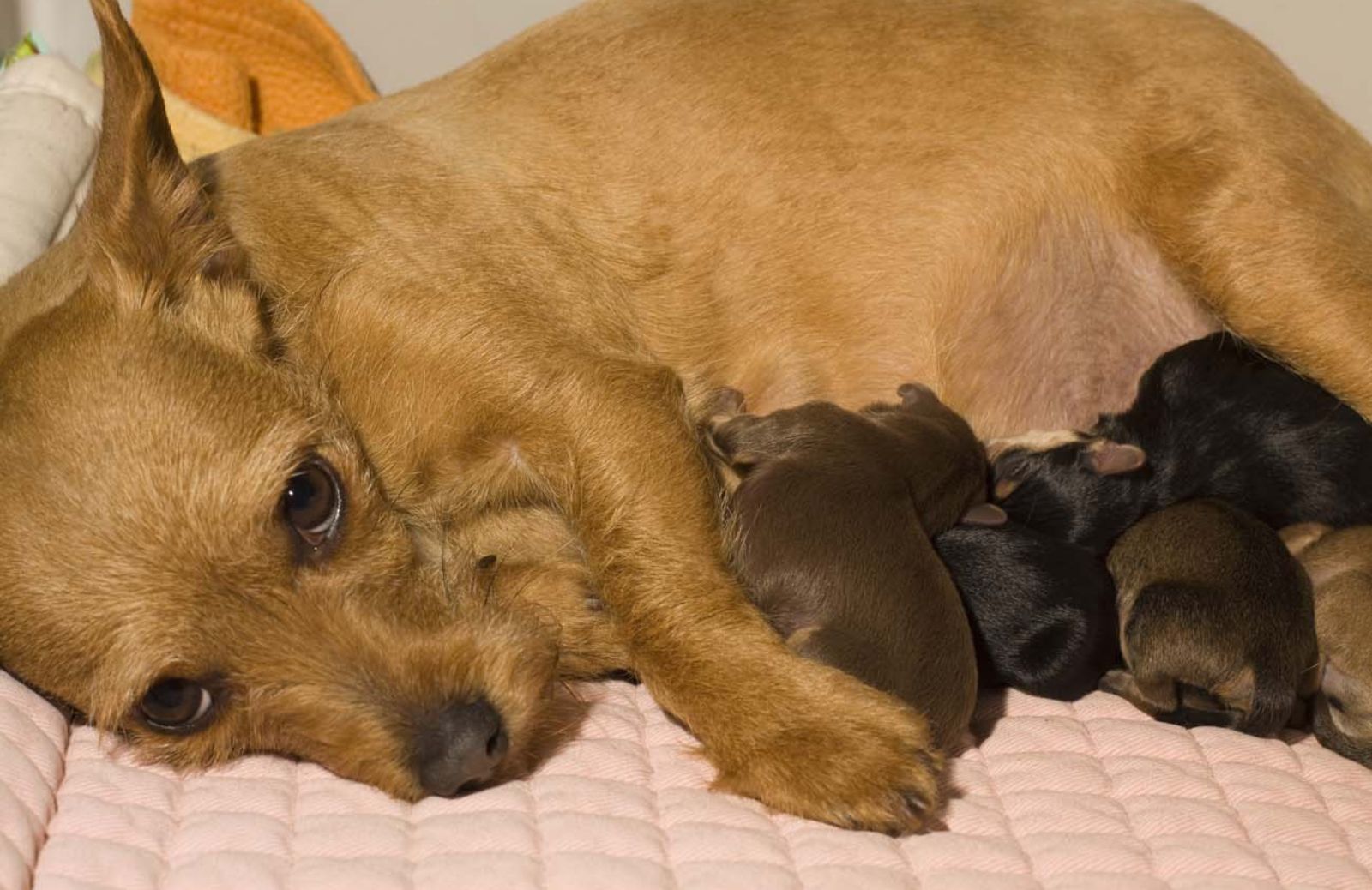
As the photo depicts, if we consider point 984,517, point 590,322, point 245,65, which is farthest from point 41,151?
point 984,517

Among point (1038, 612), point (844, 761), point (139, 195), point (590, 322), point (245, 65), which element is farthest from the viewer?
point (245, 65)

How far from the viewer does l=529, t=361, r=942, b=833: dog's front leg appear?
2.36 m

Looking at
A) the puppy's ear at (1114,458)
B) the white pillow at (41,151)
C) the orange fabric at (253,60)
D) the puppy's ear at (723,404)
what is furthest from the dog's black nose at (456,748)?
the orange fabric at (253,60)

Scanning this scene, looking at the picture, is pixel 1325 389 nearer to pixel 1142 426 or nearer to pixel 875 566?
pixel 1142 426

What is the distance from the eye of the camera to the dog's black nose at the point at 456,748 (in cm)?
228

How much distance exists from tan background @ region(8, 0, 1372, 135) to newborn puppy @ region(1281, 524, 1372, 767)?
1891mm

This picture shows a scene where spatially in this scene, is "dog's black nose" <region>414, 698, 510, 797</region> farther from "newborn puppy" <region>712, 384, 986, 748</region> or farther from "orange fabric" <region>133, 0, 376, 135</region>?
"orange fabric" <region>133, 0, 376, 135</region>

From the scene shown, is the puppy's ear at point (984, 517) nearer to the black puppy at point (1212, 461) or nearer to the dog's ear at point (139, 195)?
the black puppy at point (1212, 461)

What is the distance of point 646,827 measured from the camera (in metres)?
2.29

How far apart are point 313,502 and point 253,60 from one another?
2.59 m

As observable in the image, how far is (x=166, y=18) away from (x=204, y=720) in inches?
107

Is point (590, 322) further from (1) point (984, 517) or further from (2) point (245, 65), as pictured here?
(2) point (245, 65)

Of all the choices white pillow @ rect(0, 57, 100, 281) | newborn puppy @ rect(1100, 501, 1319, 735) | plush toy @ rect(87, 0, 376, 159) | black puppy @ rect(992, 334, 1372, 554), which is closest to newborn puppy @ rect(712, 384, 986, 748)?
black puppy @ rect(992, 334, 1372, 554)

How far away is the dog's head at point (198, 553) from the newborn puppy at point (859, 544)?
0.47 meters
